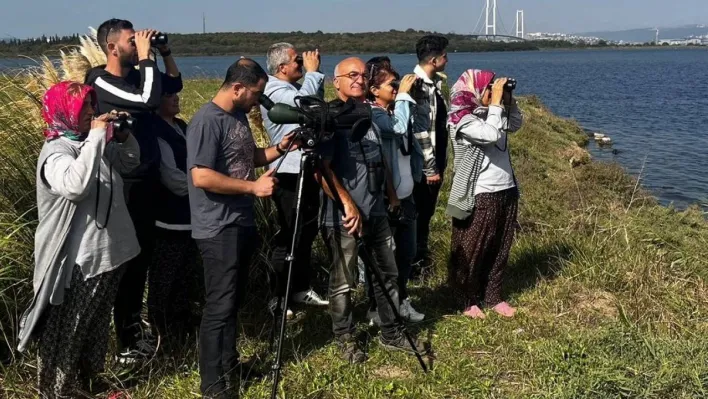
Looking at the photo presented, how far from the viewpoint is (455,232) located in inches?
176

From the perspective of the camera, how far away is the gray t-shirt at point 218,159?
3004mm

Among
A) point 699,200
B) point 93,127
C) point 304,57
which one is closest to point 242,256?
point 93,127

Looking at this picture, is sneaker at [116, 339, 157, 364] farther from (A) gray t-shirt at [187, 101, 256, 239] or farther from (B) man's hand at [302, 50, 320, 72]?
(B) man's hand at [302, 50, 320, 72]

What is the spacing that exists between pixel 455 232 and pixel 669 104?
25755 mm

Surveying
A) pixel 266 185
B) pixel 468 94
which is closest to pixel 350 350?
pixel 266 185

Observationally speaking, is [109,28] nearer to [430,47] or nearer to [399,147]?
[399,147]

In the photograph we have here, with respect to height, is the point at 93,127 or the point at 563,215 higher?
the point at 93,127

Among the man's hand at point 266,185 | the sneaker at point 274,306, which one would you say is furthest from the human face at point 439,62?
the man's hand at point 266,185

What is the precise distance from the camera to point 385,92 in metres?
4.04

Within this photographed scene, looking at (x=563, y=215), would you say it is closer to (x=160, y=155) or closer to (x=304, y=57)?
(x=304, y=57)

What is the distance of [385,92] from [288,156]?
782 millimetres

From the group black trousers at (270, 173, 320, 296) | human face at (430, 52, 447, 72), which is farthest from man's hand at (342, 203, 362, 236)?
human face at (430, 52, 447, 72)

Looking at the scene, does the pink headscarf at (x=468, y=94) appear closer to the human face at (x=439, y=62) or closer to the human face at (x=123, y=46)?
the human face at (x=439, y=62)

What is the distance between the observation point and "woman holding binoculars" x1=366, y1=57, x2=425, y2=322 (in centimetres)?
387
